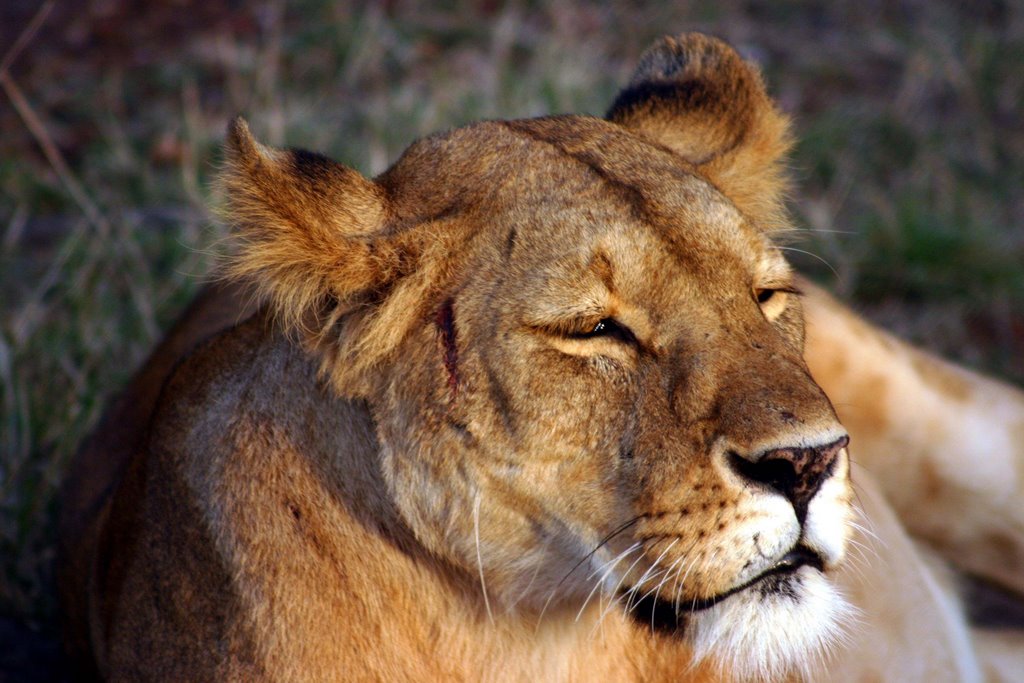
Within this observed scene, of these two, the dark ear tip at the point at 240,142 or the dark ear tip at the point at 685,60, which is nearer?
the dark ear tip at the point at 240,142

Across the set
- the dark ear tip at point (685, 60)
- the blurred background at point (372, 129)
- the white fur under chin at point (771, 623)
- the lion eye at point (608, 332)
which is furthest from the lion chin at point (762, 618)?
the blurred background at point (372, 129)

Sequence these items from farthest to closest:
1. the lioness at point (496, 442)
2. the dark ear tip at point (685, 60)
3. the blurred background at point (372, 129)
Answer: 1. the blurred background at point (372, 129)
2. the dark ear tip at point (685, 60)
3. the lioness at point (496, 442)

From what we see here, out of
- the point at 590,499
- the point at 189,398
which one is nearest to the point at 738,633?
the point at 590,499

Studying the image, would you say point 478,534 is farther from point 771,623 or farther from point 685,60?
point 685,60

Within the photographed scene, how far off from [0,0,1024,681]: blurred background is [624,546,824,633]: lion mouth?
1.87m

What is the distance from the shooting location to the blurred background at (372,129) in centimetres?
415

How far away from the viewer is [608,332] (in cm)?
205

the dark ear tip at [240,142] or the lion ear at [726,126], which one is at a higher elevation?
the lion ear at [726,126]

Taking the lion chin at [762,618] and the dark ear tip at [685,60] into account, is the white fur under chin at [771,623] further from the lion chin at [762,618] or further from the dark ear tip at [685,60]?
the dark ear tip at [685,60]

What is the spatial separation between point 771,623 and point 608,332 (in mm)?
510

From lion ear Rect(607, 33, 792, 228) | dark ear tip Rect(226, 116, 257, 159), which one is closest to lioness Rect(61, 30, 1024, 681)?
dark ear tip Rect(226, 116, 257, 159)

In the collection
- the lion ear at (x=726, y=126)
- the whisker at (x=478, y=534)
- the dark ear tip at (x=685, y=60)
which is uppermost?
the dark ear tip at (x=685, y=60)

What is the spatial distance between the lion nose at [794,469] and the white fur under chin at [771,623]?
0.16 metres

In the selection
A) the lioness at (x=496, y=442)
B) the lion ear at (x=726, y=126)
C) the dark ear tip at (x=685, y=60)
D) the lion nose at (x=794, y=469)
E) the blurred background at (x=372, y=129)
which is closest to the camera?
the lion nose at (x=794, y=469)
